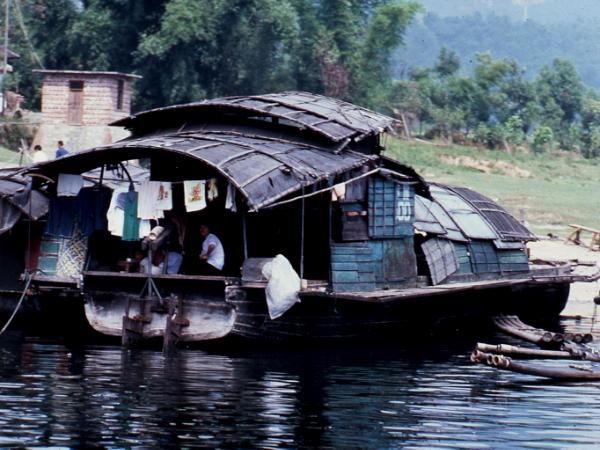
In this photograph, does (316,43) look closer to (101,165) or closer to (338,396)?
(101,165)

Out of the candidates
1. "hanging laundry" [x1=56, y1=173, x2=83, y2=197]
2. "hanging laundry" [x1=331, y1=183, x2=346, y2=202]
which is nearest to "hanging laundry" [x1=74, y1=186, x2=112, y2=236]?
"hanging laundry" [x1=56, y1=173, x2=83, y2=197]

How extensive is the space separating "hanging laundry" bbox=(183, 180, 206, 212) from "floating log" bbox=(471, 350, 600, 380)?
474 centimetres

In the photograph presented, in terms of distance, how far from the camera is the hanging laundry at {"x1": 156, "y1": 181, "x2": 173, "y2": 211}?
1831cm

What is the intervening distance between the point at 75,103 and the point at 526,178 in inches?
532

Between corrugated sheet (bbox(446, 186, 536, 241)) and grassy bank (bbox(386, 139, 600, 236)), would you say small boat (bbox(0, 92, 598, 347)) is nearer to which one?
corrugated sheet (bbox(446, 186, 536, 241))

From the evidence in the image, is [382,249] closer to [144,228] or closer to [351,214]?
[351,214]

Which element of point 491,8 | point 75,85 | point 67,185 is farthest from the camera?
point 491,8

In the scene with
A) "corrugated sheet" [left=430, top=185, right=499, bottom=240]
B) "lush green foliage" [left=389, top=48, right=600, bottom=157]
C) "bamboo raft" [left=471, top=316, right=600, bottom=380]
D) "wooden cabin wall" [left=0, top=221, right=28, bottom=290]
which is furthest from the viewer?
"lush green foliage" [left=389, top=48, right=600, bottom=157]

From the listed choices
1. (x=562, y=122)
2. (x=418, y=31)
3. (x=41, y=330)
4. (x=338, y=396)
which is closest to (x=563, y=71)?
(x=562, y=122)

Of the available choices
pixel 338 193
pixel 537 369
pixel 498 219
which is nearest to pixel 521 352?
pixel 537 369

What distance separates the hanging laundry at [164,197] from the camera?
60.1 feet

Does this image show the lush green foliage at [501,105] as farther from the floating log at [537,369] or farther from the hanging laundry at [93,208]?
the floating log at [537,369]

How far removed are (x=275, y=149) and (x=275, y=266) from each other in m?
1.94

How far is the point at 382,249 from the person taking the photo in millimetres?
19156
